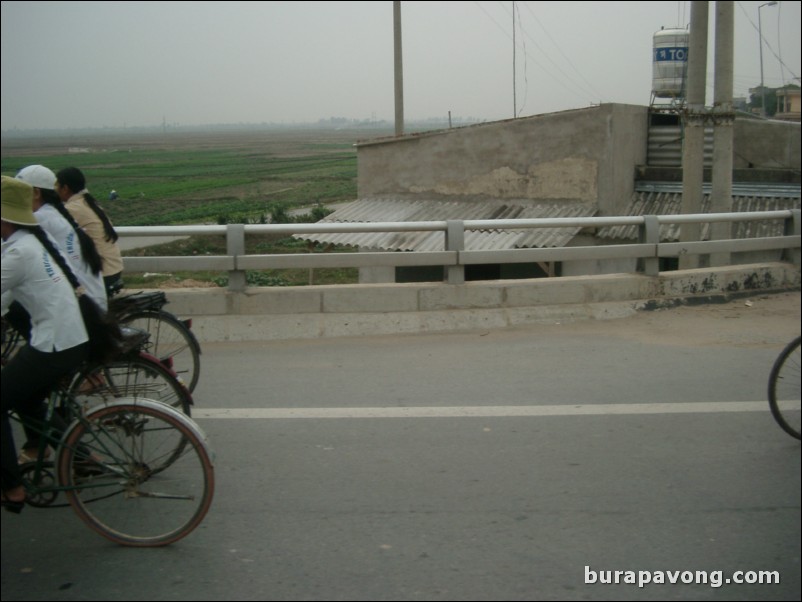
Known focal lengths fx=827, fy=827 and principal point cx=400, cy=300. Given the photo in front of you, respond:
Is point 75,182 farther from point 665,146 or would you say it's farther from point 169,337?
point 665,146

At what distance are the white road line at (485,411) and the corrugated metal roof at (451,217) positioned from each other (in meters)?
9.59

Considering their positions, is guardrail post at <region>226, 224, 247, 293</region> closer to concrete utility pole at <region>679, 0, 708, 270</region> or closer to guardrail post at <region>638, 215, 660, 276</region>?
guardrail post at <region>638, 215, 660, 276</region>

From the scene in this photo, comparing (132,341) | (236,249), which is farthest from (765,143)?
(132,341)

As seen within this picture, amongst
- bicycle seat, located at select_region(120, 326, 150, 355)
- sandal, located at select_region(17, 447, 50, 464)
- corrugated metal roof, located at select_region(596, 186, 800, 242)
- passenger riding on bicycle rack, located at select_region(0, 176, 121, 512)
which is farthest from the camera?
corrugated metal roof, located at select_region(596, 186, 800, 242)

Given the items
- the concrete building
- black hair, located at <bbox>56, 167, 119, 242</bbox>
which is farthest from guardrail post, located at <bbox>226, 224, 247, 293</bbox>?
the concrete building

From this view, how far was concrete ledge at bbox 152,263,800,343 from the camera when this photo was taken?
28.0 feet

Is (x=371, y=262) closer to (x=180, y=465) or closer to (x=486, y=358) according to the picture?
(x=486, y=358)

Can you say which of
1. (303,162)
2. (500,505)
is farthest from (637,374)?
(303,162)

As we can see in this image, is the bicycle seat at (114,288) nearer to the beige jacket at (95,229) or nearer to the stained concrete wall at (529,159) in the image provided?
the beige jacket at (95,229)

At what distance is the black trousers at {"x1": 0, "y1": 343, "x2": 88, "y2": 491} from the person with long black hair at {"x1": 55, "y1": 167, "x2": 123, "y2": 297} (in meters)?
2.00

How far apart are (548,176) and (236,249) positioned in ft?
36.2

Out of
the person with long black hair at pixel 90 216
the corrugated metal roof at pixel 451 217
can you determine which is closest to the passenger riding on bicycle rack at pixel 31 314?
the person with long black hair at pixel 90 216

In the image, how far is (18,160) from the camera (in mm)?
5863

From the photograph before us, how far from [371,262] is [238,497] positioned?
4402mm
